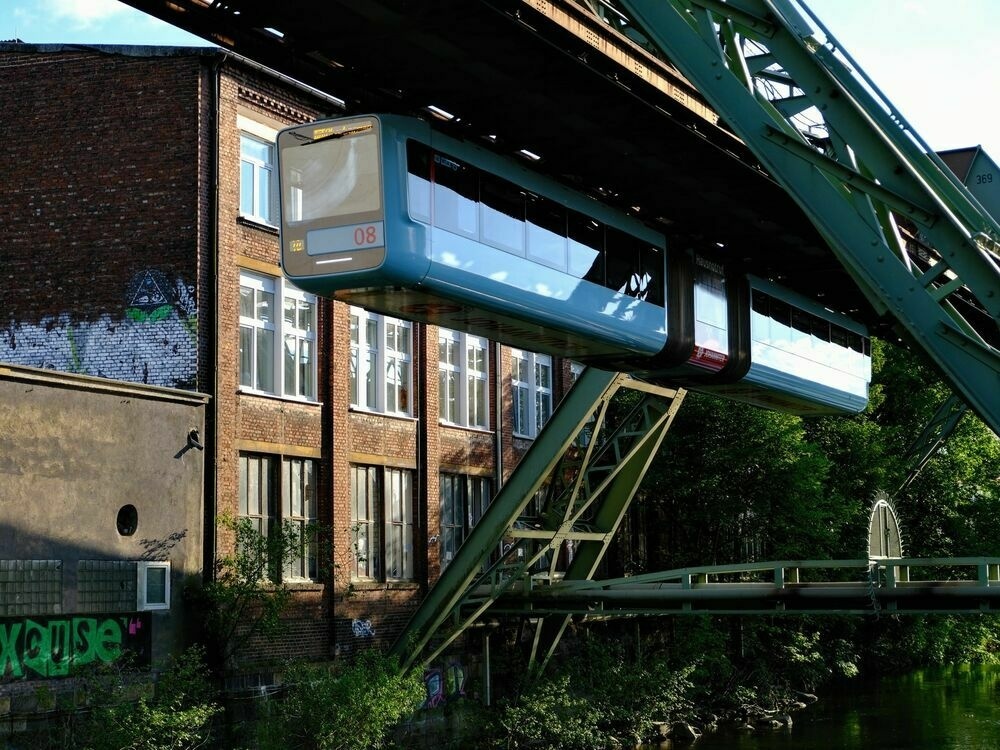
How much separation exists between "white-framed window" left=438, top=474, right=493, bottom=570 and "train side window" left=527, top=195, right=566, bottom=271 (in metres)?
11.6

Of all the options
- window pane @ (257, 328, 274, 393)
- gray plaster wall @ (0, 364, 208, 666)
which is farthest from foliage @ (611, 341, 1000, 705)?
gray plaster wall @ (0, 364, 208, 666)

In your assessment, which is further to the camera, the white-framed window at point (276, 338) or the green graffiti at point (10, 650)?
the white-framed window at point (276, 338)

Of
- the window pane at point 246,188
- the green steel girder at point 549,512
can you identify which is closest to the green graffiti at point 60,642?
the green steel girder at point 549,512

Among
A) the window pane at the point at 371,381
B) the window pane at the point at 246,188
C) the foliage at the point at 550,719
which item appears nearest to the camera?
the window pane at the point at 246,188

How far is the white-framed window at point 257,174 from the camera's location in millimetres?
24641

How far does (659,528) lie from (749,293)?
1385 centimetres

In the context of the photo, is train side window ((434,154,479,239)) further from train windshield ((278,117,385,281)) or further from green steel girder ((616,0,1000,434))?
green steel girder ((616,0,1000,434))

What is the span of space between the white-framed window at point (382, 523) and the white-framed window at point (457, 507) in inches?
42.4

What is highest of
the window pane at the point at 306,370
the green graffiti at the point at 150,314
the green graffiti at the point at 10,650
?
the green graffiti at the point at 150,314

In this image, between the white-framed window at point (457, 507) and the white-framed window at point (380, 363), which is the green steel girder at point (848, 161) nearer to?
the white-framed window at point (380, 363)

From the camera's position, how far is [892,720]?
35.2 metres

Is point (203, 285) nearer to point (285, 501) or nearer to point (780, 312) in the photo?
point (285, 501)

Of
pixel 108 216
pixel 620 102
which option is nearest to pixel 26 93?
pixel 108 216

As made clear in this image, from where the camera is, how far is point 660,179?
66.2ft
